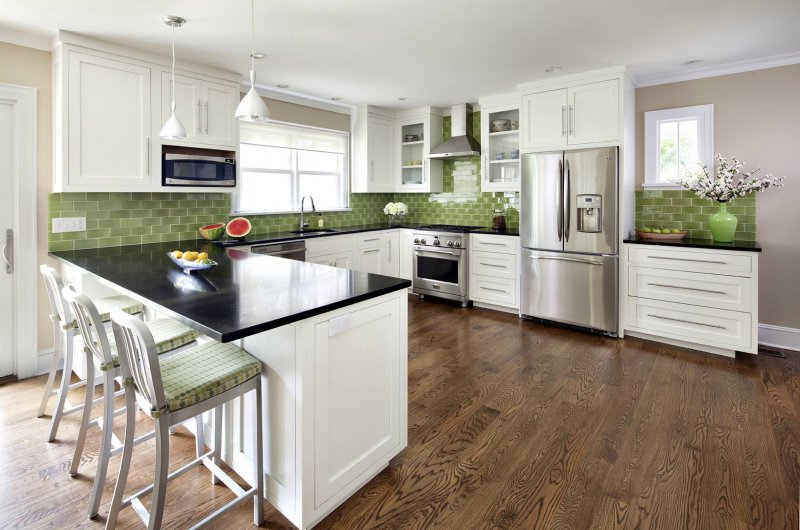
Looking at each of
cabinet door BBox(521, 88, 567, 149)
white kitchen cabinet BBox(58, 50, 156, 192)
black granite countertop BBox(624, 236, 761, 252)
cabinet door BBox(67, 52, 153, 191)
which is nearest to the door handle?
white kitchen cabinet BBox(58, 50, 156, 192)

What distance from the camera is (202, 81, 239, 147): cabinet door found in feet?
12.9

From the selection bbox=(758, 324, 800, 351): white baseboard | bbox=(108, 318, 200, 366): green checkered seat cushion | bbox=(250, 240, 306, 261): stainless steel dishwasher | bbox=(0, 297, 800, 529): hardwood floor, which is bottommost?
bbox=(0, 297, 800, 529): hardwood floor

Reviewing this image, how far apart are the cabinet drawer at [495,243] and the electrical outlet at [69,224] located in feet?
12.3

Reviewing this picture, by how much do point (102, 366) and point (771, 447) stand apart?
10.7 feet

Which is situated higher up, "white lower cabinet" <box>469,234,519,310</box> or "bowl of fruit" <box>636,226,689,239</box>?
"bowl of fruit" <box>636,226,689,239</box>

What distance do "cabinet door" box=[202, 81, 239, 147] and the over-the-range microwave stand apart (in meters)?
0.17

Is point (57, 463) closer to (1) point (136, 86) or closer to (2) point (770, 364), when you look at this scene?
(1) point (136, 86)

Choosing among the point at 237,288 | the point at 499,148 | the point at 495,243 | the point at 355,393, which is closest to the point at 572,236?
the point at 495,243

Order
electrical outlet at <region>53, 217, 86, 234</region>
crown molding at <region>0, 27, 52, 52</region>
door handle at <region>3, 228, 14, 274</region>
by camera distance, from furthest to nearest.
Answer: electrical outlet at <region>53, 217, 86, 234</region> < door handle at <region>3, 228, 14, 274</region> < crown molding at <region>0, 27, 52, 52</region>

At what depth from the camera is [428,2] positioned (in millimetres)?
2775

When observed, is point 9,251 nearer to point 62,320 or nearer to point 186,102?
point 62,320

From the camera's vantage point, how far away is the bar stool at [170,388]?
4.86 ft

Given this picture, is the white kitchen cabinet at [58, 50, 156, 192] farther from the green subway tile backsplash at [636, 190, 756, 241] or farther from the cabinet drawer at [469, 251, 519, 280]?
the green subway tile backsplash at [636, 190, 756, 241]

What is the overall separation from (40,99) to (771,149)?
5842 mm
